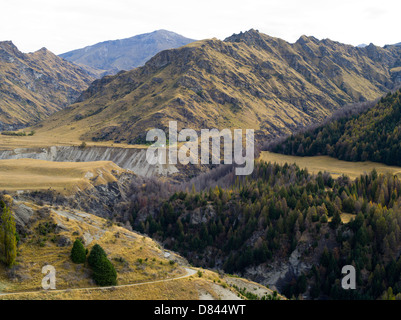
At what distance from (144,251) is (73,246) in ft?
49.9

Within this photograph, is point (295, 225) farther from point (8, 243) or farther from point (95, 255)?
point (8, 243)

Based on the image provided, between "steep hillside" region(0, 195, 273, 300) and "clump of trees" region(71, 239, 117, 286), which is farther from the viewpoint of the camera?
"clump of trees" region(71, 239, 117, 286)

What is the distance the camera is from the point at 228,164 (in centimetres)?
18550

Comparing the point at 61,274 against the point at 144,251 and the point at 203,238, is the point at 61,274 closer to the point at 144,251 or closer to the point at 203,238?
the point at 144,251

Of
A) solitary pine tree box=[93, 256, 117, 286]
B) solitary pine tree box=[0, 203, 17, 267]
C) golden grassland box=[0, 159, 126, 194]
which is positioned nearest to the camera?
solitary pine tree box=[0, 203, 17, 267]

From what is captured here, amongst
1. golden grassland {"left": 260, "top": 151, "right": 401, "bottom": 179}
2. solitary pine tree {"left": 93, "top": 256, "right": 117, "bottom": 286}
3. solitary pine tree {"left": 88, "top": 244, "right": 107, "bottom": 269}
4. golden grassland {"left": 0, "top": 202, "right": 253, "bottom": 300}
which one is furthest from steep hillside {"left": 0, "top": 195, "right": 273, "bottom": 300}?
golden grassland {"left": 260, "top": 151, "right": 401, "bottom": 179}

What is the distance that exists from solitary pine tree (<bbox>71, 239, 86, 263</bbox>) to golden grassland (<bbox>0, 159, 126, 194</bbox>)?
70.9 m

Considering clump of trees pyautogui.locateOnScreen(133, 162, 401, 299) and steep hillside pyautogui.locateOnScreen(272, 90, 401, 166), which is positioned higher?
steep hillside pyautogui.locateOnScreen(272, 90, 401, 166)

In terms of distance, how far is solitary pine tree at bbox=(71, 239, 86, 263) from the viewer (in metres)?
61.4

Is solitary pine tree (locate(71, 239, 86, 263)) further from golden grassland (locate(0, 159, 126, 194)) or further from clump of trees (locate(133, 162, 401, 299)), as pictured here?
golden grassland (locate(0, 159, 126, 194))

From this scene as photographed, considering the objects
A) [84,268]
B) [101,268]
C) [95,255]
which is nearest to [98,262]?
[101,268]

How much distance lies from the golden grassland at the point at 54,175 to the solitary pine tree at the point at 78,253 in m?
70.9

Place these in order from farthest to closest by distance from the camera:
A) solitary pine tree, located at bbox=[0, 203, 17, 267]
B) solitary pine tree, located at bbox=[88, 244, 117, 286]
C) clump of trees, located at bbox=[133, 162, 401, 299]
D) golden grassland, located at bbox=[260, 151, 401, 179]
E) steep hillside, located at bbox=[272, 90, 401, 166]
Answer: steep hillside, located at bbox=[272, 90, 401, 166], golden grassland, located at bbox=[260, 151, 401, 179], clump of trees, located at bbox=[133, 162, 401, 299], solitary pine tree, located at bbox=[88, 244, 117, 286], solitary pine tree, located at bbox=[0, 203, 17, 267]
